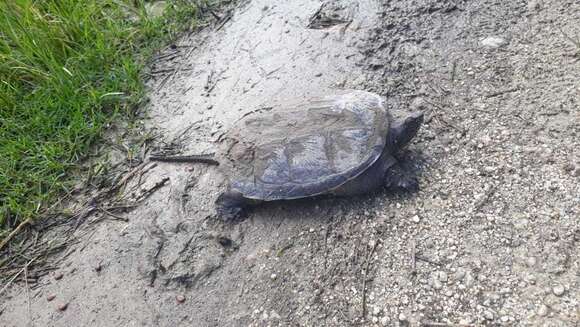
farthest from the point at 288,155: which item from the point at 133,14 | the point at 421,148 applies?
the point at 133,14

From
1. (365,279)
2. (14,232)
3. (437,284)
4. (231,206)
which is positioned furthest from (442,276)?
(14,232)

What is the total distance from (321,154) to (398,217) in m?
0.54

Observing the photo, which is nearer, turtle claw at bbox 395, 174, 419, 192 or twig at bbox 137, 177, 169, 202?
turtle claw at bbox 395, 174, 419, 192

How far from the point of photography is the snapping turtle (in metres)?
2.27

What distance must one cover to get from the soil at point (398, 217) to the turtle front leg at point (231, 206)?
2.9 inches

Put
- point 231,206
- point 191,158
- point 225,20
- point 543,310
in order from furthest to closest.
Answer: point 225,20 → point 191,158 → point 231,206 → point 543,310

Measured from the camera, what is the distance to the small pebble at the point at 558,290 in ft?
5.73

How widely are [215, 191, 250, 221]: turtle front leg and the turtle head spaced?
3.01 feet

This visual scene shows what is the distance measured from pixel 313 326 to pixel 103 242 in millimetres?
1476

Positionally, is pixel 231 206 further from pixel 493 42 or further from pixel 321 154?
pixel 493 42

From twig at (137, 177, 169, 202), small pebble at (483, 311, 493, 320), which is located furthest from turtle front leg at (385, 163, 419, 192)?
twig at (137, 177, 169, 202)

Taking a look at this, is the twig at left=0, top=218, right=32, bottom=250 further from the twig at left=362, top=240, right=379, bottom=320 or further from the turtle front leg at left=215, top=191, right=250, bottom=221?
the twig at left=362, top=240, right=379, bottom=320

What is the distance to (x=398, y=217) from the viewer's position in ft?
7.39

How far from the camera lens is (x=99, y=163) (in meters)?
3.11
